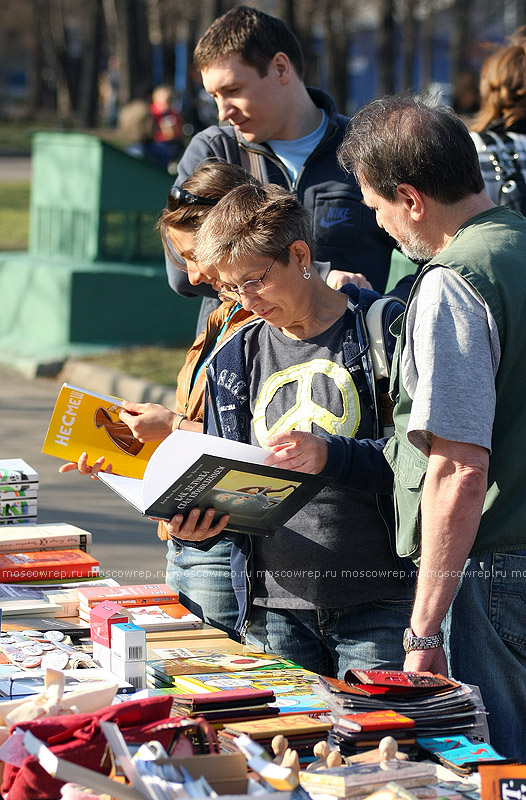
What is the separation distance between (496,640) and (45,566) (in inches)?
53.8

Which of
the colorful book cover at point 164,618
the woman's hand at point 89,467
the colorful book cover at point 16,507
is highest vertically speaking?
the woman's hand at point 89,467

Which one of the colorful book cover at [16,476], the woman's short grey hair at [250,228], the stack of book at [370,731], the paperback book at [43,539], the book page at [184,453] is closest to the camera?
the stack of book at [370,731]

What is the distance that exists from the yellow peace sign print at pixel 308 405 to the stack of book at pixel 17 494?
0.98 meters

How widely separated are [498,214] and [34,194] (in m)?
9.74

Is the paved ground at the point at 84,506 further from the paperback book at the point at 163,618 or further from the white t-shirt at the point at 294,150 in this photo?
the paperback book at the point at 163,618

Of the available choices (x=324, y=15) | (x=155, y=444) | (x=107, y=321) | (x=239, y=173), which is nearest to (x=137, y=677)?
(x=155, y=444)

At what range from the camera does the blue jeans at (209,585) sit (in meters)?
3.15

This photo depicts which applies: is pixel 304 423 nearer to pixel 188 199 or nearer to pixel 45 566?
pixel 188 199

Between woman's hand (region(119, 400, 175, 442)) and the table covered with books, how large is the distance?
0.46 meters

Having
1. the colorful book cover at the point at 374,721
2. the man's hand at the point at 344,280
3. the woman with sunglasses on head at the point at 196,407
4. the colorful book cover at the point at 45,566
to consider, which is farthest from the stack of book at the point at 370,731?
the man's hand at the point at 344,280

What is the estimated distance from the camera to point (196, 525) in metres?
2.80

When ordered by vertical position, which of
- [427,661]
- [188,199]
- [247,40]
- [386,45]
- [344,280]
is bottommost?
[427,661]

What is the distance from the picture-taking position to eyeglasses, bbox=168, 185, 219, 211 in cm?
321

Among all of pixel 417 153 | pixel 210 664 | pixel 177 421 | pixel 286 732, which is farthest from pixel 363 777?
pixel 177 421
